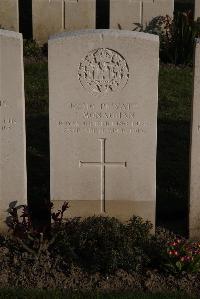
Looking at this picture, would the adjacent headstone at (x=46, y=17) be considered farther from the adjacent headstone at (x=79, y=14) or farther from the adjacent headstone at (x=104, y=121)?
the adjacent headstone at (x=104, y=121)

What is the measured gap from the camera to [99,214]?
6676mm

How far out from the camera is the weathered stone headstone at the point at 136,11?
44.1 ft

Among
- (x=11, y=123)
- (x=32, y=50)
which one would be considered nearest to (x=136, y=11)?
(x=32, y=50)

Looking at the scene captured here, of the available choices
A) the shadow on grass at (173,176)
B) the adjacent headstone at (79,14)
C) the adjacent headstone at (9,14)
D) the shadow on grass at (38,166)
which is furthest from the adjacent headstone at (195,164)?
the adjacent headstone at (9,14)

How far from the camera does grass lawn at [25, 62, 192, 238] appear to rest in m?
7.38

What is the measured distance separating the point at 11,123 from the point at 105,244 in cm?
146

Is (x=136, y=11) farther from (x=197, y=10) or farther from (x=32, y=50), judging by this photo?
(x=32, y=50)

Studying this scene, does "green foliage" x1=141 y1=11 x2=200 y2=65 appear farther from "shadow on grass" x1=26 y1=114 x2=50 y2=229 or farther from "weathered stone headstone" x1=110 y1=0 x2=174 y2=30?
"shadow on grass" x1=26 y1=114 x2=50 y2=229

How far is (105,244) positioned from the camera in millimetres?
6008

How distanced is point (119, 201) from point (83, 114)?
3.19ft

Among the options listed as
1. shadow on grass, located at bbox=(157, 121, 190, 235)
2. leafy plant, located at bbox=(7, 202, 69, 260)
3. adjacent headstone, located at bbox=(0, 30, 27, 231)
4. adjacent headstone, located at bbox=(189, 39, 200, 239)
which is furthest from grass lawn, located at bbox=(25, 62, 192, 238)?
leafy plant, located at bbox=(7, 202, 69, 260)

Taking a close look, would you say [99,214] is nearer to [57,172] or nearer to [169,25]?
[57,172]

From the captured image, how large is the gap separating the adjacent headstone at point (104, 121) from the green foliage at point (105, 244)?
0.84 feet

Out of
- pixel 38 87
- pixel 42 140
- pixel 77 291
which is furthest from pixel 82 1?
pixel 77 291
